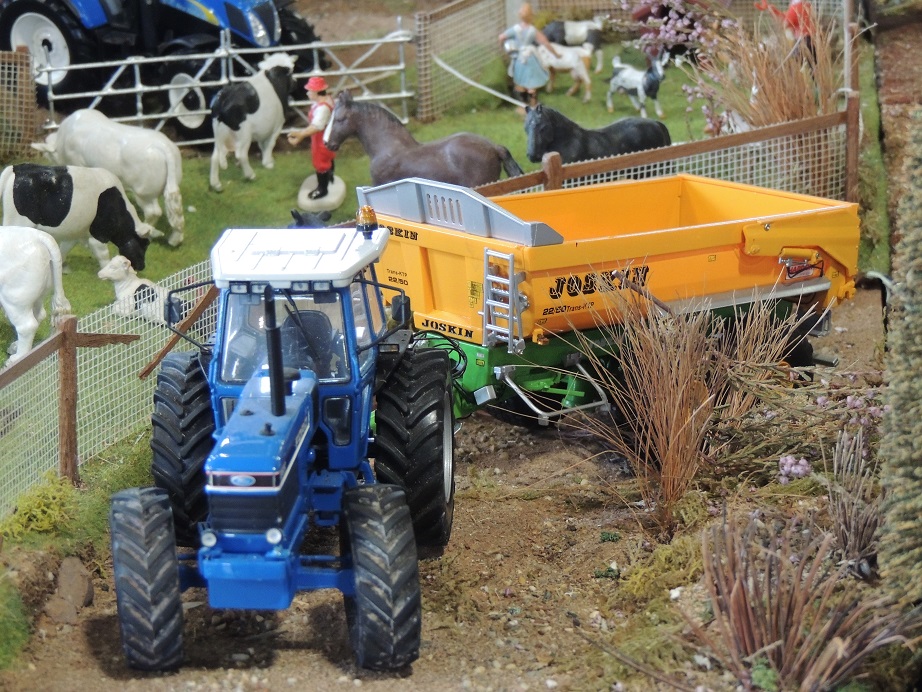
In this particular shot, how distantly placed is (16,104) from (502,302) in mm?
6827

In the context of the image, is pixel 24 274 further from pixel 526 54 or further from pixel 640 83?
pixel 640 83

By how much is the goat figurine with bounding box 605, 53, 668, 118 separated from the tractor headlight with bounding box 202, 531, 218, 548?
10.5m

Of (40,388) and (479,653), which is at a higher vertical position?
(40,388)

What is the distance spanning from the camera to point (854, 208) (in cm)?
866

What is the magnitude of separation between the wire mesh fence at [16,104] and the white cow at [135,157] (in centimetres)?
110

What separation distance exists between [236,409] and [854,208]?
515 centimetres

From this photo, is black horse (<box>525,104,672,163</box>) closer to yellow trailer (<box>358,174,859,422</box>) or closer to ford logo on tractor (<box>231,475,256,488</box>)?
yellow trailer (<box>358,174,859,422</box>)

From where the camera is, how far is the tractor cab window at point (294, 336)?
5871 millimetres

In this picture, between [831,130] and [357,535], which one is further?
[831,130]

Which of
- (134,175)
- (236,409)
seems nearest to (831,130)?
(134,175)

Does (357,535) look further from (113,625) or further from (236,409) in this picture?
(113,625)

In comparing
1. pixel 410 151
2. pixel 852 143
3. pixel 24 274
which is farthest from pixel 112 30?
pixel 852 143

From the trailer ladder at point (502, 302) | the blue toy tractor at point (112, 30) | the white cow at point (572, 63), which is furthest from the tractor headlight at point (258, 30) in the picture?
the trailer ladder at point (502, 302)

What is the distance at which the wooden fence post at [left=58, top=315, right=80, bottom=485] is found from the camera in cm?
691
